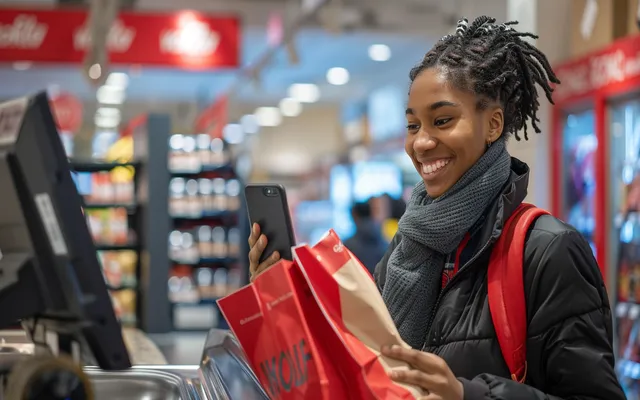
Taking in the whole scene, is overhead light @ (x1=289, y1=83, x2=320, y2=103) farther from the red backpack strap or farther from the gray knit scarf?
the red backpack strap

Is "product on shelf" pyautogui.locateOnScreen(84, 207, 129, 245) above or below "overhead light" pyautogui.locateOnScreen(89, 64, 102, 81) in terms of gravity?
below

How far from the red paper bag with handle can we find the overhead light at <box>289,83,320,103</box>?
17.4 meters

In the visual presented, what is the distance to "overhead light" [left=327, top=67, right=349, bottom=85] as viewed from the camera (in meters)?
16.9

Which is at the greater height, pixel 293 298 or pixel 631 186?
pixel 293 298

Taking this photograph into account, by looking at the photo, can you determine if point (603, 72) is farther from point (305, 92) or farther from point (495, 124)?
point (305, 92)

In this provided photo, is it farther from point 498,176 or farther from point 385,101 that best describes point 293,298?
point 385,101

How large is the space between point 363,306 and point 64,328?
47 centimetres

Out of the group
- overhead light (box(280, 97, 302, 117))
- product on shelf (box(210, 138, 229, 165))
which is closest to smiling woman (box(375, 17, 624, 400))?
product on shelf (box(210, 138, 229, 165))

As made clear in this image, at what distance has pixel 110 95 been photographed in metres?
19.4

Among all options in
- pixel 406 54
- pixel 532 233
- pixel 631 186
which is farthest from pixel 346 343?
pixel 406 54

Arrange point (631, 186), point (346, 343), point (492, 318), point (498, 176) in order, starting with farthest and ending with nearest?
point (631, 186), point (498, 176), point (492, 318), point (346, 343)

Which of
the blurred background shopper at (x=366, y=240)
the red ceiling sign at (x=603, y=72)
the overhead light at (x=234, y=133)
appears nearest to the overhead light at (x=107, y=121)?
the overhead light at (x=234, y=133)

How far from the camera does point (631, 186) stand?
6.27 metres

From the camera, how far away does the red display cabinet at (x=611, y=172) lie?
248 inches
